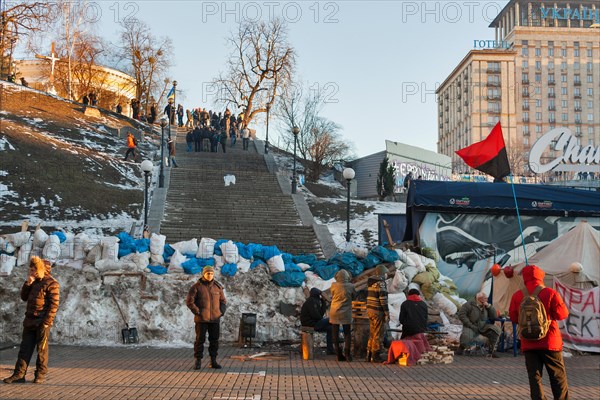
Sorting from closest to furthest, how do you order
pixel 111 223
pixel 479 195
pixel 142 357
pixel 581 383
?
pixel 581 383, pixel 142 357, pixel 479 195, pixel 111 223

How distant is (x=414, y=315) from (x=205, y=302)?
340 cm

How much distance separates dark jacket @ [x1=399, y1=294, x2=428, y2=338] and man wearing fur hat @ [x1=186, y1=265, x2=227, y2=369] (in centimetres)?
300

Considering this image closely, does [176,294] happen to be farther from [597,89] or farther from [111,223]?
[597,89]

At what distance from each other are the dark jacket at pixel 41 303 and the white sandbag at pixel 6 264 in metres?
4.82

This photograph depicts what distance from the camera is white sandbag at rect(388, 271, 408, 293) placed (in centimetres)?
1295

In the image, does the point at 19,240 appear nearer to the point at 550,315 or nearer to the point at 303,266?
the point at 303,266

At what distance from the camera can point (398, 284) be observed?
1294cm

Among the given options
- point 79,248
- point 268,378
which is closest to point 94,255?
point 79,248

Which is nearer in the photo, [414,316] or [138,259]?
[414,316]

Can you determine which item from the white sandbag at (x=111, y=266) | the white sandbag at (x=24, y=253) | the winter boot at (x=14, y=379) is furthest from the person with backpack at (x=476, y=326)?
the white sandbag at (x=24, y=253)

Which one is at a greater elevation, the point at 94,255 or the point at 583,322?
the point at 94,255

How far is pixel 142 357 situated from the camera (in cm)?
1045

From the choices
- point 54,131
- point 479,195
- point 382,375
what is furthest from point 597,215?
point 54,131

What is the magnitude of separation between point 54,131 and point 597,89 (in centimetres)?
11041
